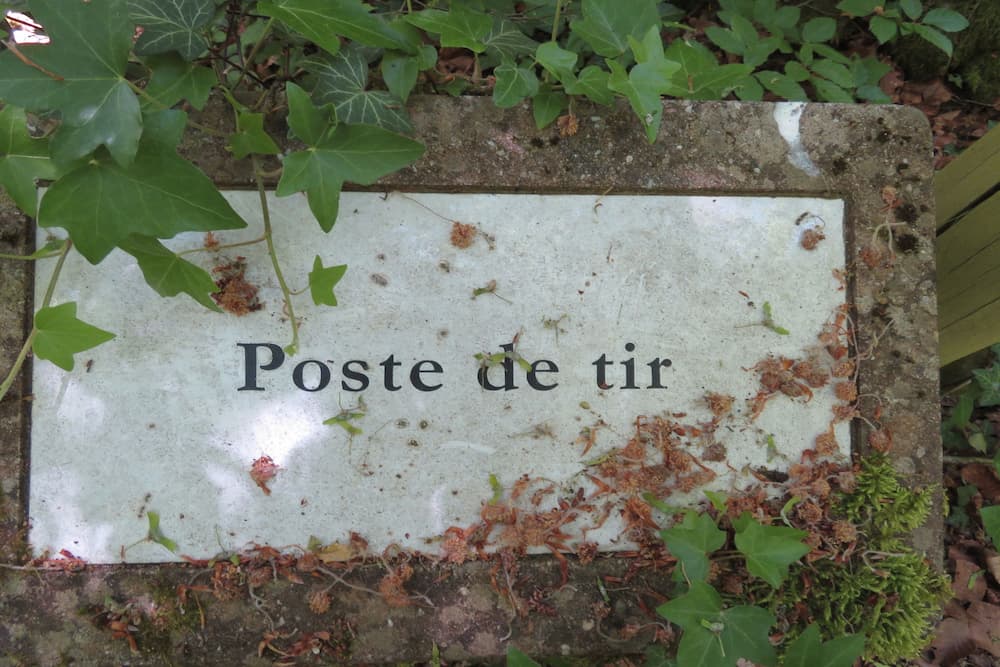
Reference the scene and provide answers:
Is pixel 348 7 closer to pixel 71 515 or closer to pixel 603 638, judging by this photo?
pixel 71 515

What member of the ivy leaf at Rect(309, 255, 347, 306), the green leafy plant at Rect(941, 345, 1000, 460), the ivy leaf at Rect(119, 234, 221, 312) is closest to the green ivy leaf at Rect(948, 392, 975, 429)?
the green leafy plant at Rect(941, 345, 1000, 460)

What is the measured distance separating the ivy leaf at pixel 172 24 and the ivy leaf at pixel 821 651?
6.24ft

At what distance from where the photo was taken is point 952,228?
1934 mm

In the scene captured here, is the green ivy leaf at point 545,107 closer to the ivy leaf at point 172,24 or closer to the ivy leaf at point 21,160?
the ivy leaf at point 172,24

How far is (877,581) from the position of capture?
1.72 meters

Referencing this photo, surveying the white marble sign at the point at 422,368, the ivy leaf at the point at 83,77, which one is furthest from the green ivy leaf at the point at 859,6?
the ivy leaf at the point at 83,77

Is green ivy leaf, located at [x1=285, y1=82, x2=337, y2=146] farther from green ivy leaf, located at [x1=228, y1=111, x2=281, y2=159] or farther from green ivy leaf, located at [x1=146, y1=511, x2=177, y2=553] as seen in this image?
green ivy leaf, located at [x1=146, y1=511, x2=177, y2=553]

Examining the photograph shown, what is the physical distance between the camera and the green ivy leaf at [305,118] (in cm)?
134

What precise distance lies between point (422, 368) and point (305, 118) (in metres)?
0.68

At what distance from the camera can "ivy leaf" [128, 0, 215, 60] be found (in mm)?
1520

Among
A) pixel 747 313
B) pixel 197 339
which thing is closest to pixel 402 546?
pixel 197 339

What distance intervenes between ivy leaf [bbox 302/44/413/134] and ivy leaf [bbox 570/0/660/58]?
490mm

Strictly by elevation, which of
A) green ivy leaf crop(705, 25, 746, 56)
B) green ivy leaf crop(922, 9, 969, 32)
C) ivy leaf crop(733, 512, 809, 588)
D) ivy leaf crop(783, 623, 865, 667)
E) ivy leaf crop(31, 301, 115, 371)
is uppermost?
green ivy leaf crop(922, 9, 969, 32)

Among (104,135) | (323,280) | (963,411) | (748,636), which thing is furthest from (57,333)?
(963,411)
